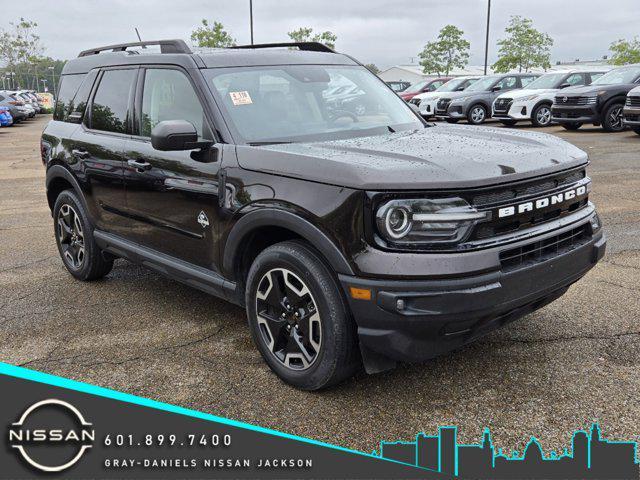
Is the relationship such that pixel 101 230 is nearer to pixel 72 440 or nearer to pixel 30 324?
pixel 30 324

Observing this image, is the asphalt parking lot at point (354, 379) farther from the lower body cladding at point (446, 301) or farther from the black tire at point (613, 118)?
the black tire at point (613, 118)

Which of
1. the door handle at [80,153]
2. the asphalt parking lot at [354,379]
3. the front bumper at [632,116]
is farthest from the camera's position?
the front bumper at [632,116]

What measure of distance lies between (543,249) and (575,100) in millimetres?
14589

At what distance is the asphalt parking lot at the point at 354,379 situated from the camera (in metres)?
3.08

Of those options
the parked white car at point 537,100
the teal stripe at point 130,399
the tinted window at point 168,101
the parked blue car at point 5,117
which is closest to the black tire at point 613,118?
the parked white car at point 537,100

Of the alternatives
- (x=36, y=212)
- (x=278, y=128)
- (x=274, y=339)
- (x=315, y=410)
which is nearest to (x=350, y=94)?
(x=278, y=128)

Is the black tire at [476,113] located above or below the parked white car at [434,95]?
below

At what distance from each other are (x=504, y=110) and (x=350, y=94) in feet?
52.8

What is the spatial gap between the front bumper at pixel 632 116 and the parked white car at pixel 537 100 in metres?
4.29

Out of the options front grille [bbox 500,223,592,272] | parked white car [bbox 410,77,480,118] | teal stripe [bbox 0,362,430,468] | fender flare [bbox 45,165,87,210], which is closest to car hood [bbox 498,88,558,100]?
parked white car [bbox 410,77,480,118]

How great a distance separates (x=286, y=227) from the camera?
3.20 meters

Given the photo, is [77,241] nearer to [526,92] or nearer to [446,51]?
[526,92]

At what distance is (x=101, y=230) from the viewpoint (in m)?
4.94

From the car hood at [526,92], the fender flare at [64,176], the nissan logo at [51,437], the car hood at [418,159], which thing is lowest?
the nissan logo at [51,437]
